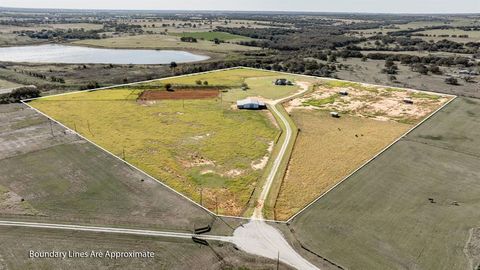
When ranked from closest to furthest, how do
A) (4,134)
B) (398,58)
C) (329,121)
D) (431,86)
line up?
1. (4,134)
2. (329,121)
3. (431,86)
4. (398,58)

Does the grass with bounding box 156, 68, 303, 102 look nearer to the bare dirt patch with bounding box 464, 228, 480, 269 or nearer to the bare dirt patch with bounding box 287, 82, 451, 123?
the bare dirt patch with bounding box 287, 82, 451, 123

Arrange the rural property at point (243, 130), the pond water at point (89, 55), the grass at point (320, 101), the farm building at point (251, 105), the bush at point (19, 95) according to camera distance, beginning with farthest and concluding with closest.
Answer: the pond water at point (89, 55), the grass at point (320, 101), the bush at point (19, 95), the farm building at point (251, 105), the rural property at point (243, 130)

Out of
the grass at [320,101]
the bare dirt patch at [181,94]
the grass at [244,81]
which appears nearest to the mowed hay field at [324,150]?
the grass at [320,101]

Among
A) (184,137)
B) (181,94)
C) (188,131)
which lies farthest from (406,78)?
(184,137)

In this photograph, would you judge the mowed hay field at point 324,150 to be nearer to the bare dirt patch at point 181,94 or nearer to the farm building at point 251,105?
the farm building at point 251,105

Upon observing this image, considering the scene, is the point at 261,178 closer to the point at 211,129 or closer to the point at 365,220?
the point at 365,220

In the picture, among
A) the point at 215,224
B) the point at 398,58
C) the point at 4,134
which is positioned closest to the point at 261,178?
the point at 215,224

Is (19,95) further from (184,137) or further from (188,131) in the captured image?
(184,137)
